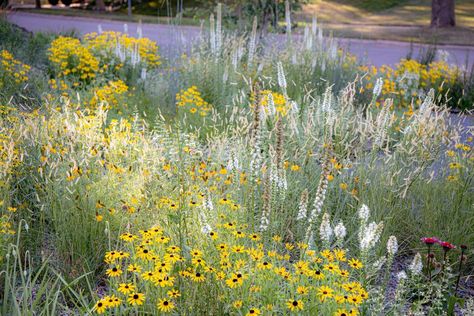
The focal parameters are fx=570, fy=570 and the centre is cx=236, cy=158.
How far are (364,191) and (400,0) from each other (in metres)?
32.4

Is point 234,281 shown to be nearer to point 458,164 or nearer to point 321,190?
point 321,190

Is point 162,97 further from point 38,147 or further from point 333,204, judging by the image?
point 333,204

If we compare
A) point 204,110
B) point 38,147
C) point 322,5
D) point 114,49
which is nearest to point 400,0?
point 322,5

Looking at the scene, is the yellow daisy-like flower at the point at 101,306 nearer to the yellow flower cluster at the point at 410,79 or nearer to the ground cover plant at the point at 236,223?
the ground cover plant at the point at 236,223

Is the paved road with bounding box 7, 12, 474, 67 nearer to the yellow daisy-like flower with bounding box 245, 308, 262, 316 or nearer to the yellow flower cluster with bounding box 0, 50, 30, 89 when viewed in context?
the yellow flower cluster with bounding box 0, 50, 30, 89

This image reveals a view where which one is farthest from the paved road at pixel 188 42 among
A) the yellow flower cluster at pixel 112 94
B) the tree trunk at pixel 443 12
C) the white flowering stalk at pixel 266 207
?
the white flowering stalk at pixel 266 207

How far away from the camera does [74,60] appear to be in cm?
934

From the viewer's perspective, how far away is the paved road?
38.5 feet

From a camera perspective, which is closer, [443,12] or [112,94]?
[112,94]

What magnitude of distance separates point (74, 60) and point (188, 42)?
2513 mm

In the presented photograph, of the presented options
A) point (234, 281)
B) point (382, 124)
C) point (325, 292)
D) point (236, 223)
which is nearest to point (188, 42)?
point (382, 124)

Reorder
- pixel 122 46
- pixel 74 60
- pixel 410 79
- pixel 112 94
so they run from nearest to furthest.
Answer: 1. pixel 112 94
2. pixel 74 60
3. pixel 410 79
4. pixel 122 46

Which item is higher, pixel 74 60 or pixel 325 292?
pixel 74 60

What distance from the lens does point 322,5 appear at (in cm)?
3309
